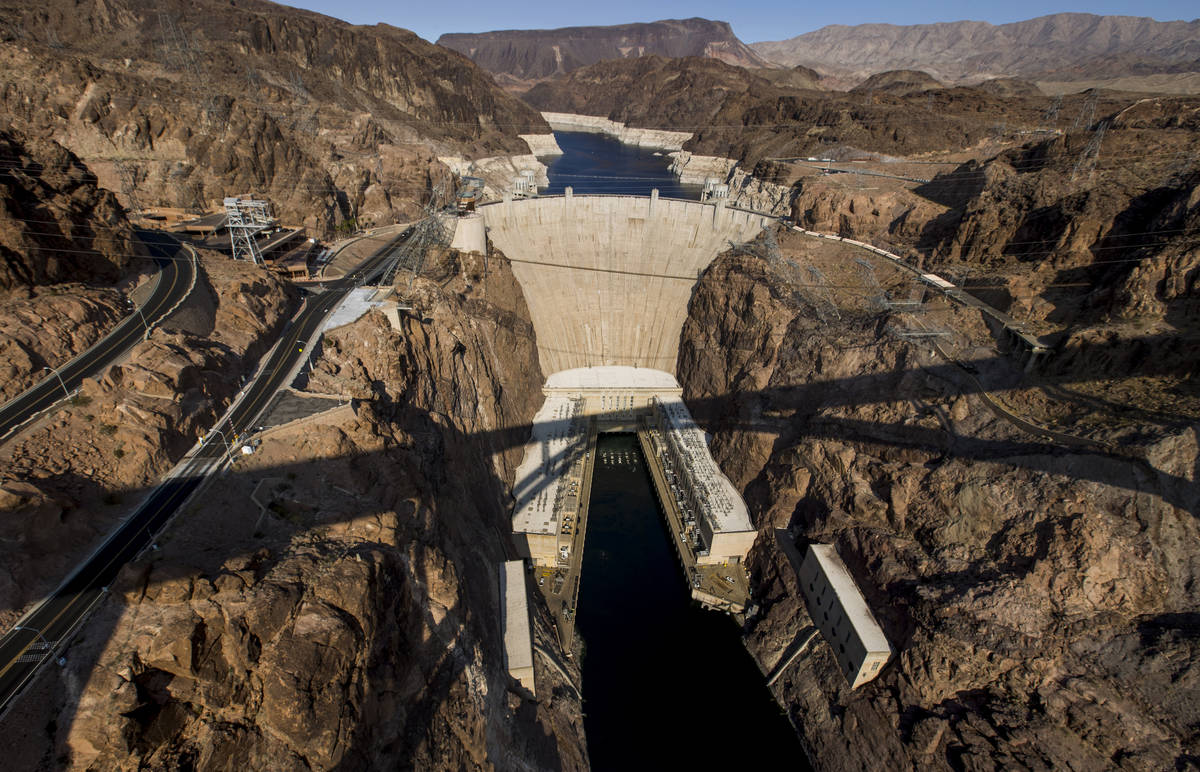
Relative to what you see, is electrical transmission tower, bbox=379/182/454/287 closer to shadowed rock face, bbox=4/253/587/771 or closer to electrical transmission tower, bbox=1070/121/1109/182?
shadowed rock face, bbox=4/253/587/771

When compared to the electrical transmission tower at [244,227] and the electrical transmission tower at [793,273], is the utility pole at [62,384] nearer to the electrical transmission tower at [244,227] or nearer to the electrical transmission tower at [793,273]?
the electrical transmission tower at [244,227]

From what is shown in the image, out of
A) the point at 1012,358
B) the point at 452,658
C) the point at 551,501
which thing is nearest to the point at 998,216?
the point at 1012,358

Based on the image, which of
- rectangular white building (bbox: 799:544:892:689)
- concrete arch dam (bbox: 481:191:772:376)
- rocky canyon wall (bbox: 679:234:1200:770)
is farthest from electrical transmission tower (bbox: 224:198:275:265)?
rectangular white building (bbox: 799:544:892:689)

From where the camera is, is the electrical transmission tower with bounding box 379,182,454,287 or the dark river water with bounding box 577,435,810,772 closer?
the dark river water with bounding box 577,435,810,772

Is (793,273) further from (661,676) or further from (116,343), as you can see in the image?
(116,343)

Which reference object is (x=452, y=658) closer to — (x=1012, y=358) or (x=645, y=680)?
(x=645, y=680)
